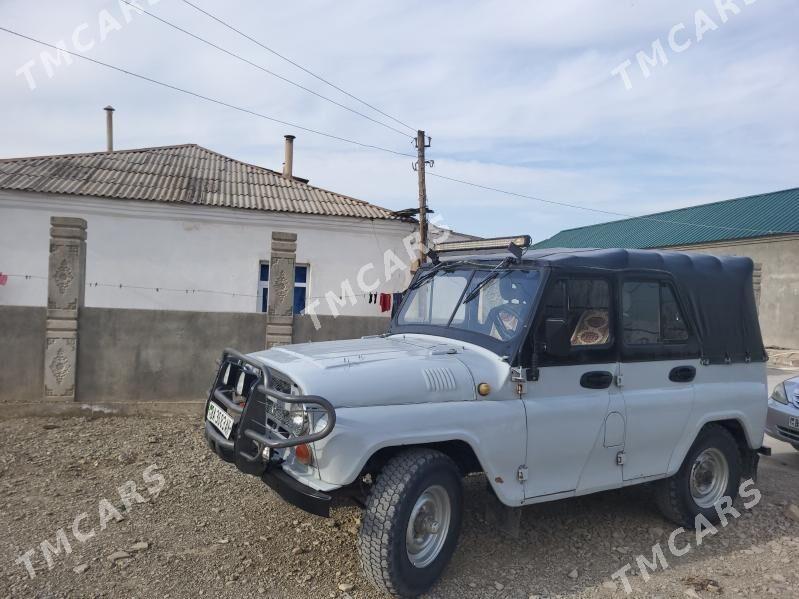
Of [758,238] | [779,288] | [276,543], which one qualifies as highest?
[758,238]

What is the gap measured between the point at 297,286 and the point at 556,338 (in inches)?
563

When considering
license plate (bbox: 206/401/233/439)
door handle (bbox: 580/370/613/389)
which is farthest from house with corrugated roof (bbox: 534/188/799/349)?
license plate (bbox: 206/401/233/439)

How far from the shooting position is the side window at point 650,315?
A: 167 inches

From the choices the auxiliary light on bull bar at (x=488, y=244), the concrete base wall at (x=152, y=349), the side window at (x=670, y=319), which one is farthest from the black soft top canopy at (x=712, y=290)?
the concrete base wall at (x=152, y=349)

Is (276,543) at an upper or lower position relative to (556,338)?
lower

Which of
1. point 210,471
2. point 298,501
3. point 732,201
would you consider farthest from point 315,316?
point 732,201

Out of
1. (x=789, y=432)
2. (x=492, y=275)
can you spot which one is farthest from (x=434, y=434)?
(x=789, y=432)

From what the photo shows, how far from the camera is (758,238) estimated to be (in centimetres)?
2064

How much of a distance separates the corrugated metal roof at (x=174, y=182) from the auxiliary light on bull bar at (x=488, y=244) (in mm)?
12206

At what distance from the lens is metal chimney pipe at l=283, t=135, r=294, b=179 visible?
65.5 ft

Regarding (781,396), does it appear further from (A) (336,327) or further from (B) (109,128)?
(B) (109,128)

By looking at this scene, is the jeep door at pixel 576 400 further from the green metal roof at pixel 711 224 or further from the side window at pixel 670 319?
the green metal roof at pixel 711 224

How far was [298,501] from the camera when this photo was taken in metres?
3.09

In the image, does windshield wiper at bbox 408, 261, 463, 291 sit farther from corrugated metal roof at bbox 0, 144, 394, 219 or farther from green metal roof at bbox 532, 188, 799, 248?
green metal roof at bbox 532, 188, 799, 248
